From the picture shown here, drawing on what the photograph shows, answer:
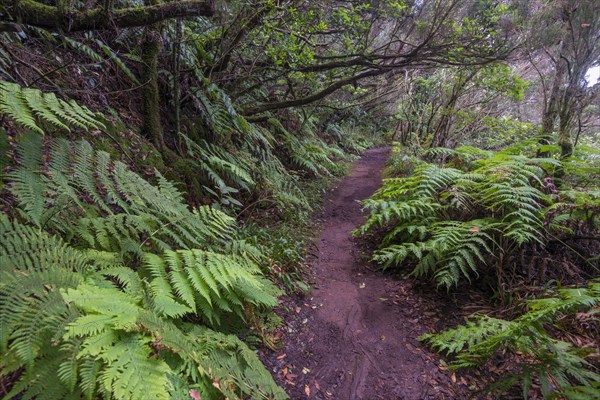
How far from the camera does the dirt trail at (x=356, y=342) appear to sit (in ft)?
7.95

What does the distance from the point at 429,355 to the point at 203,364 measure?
2.12 m

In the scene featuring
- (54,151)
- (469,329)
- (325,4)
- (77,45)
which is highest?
(325,4)

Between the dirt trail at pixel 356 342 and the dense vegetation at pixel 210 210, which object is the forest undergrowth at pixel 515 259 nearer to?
the dense vegetation at pixel 210 210

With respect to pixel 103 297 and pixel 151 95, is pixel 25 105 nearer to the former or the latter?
pixel 103 297

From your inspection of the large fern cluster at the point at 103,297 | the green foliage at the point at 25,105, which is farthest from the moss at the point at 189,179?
the green foliage at the point at 25,105

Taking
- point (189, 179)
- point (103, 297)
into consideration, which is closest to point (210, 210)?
point (189, 179)

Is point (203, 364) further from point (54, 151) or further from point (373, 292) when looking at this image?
point (373, 292)

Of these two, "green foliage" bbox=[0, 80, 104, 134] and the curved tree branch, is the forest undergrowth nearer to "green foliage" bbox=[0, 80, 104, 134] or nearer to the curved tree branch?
the curved tree branch

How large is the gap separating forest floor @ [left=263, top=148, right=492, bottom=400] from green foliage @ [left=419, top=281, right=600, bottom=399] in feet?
0.76

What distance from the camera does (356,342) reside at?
290cm

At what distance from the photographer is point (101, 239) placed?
6.39ft

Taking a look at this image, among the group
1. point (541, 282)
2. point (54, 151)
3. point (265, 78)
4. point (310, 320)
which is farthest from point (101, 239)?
point (265, 78)

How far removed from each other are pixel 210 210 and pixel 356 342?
2029mm

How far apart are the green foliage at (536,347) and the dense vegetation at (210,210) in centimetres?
2
